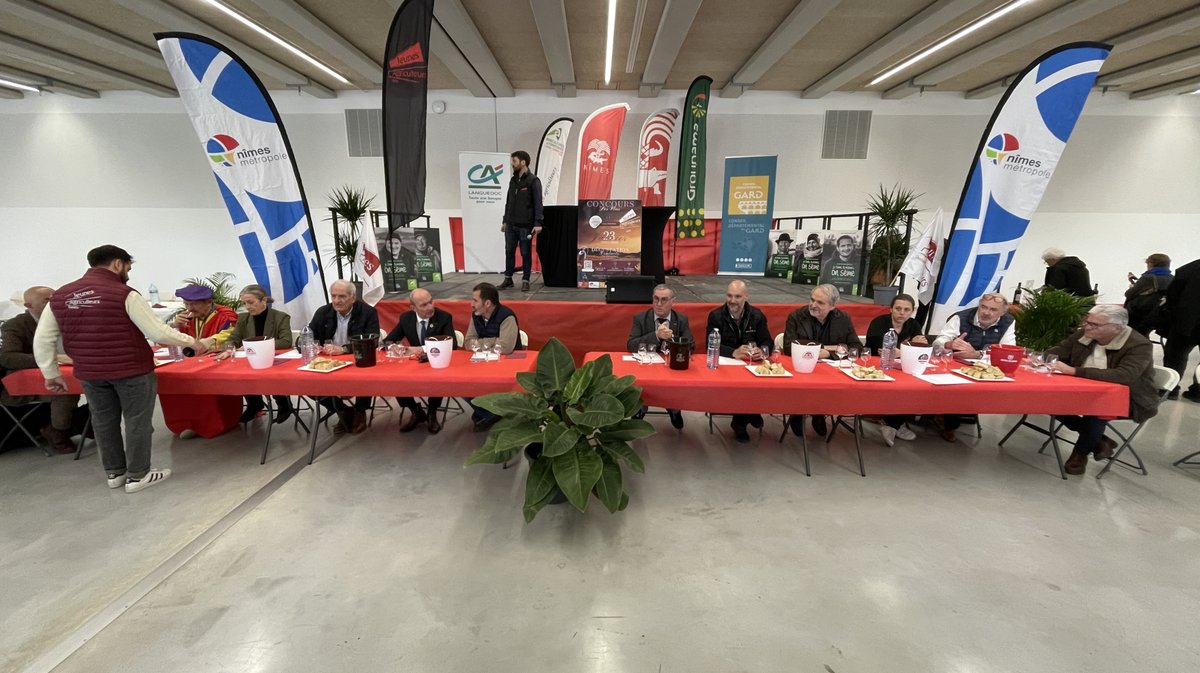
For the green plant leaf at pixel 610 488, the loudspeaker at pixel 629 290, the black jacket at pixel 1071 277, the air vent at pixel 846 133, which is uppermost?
the air vent at pixel 846 133

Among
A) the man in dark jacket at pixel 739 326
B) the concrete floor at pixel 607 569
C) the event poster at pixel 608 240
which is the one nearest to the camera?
the concrete floor at pixel 607 569

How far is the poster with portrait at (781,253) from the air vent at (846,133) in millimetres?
3236

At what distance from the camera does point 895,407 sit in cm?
244

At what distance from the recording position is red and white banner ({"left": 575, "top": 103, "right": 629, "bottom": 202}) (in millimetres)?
7855

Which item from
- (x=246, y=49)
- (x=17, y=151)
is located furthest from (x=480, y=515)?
(x=17, y=151)

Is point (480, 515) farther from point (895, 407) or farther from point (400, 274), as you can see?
point (400, 274)

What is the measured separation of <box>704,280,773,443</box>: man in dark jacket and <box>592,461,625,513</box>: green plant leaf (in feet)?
5.09

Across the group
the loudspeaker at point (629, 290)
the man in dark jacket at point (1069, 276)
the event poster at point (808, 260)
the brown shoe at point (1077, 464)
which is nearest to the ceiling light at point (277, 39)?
the loudspeaker at point (629, 290)

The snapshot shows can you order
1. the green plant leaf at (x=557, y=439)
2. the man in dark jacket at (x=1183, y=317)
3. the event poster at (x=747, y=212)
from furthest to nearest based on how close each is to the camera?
the event poster at (x=747, y=212) → the man in dark jacket at (x=1183, y=317) → the green plant leaf at (x=557, y=439)

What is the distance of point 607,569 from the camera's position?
6.68 feet

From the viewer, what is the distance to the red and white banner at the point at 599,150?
7855 mm

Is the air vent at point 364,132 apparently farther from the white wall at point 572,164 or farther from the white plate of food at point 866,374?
the white plate of food at point 866,374

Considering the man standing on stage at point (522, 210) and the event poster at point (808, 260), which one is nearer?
the man standing on stage at point (522, 210)

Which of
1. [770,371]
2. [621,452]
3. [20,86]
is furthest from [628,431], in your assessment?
[20,86]
